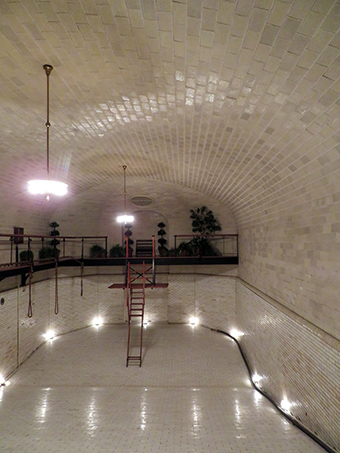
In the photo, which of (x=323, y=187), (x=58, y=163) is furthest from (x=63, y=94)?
(x=323, y=187)

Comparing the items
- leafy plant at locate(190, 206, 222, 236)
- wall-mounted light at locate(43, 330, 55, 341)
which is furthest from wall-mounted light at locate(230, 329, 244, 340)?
wall-mounted light at locate(43, 330, 55, 341)

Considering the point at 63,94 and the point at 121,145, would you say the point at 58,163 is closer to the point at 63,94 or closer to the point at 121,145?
the point at 121,145

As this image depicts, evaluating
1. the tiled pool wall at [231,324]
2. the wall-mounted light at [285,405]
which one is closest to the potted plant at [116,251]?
the tiled pool wall at [231,324]

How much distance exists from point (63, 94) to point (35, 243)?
30.3ft

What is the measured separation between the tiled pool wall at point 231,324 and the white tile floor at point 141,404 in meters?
0.48

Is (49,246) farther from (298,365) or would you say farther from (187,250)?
(298,365)

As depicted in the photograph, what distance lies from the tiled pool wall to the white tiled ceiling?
2681 millimetres

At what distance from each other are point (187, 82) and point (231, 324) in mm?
10326

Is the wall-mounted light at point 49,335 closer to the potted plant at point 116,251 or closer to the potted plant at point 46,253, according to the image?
the potted plant at point 46,253

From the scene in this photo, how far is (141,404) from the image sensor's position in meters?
6.92

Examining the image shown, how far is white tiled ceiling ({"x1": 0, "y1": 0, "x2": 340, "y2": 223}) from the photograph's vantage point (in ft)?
9.65

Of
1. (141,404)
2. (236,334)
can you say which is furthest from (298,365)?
(236,334)

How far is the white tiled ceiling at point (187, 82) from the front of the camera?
2.94 metres

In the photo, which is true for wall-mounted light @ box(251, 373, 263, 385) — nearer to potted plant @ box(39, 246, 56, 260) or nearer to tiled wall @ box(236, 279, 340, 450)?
tiled wall @ box(236, 279, 340, 450)
